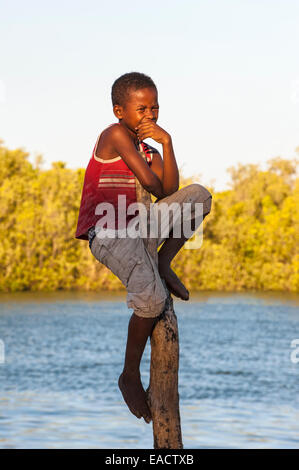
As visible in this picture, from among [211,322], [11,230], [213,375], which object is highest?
[11,230]

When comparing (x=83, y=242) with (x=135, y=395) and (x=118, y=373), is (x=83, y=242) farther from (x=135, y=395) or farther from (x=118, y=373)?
(x=135, y=395)

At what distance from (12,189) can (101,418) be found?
49.8 metres

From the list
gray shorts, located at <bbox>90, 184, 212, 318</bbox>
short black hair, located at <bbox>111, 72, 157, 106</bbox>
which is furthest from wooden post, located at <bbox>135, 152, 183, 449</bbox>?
short black hair, located at <bbox>111, 72, 157, 106</bbox>

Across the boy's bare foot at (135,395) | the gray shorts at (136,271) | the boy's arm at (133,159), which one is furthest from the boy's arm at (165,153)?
the boy's bare foot at (135,395)

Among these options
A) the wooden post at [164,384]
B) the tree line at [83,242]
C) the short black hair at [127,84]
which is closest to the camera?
the short black hair at [127,84]

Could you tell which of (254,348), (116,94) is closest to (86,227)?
(116,94)

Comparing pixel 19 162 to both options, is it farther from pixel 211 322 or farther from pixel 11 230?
pixel 211 322

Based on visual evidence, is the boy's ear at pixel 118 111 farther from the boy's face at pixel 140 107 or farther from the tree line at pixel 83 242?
the tree line at pixel 83 242

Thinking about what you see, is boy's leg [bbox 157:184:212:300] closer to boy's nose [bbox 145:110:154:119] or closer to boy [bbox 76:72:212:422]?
boy [bbox 76:72:212:422]

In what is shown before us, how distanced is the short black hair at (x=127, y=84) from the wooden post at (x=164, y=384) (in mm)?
646

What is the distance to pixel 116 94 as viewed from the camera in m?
5.13

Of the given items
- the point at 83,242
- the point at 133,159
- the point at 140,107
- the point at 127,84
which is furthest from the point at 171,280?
the point at 83,242

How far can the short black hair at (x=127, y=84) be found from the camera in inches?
199
